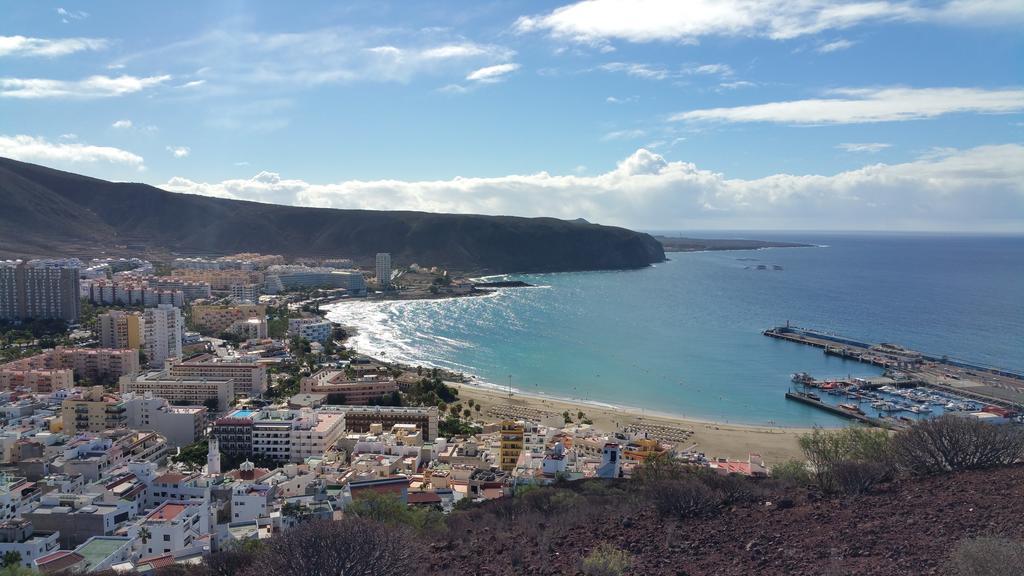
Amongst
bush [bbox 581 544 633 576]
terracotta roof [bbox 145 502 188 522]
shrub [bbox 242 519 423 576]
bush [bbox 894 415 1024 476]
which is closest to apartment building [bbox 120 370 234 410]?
terracotta roof [bbox 145 502 188 522]

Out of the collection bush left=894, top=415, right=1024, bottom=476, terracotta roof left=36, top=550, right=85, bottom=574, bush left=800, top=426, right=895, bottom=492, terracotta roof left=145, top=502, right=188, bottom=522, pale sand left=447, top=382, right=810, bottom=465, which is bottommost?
pale sand left=447, top=382, right=810, bottom=465

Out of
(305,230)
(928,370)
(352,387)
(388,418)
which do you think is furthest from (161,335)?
(305,230)

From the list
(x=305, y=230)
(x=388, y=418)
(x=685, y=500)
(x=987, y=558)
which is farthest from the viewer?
(x=305, y=230)

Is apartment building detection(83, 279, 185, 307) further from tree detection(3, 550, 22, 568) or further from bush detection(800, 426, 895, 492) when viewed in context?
bush detection(800, 426, 895, 492)

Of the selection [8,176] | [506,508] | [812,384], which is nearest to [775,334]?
[812,384]

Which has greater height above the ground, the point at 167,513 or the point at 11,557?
the point at 167,513

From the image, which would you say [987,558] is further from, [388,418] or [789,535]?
[388,418]

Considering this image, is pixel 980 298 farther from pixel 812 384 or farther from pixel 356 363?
pixel 356 363

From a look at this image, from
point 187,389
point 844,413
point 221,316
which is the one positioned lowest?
point 844,413
